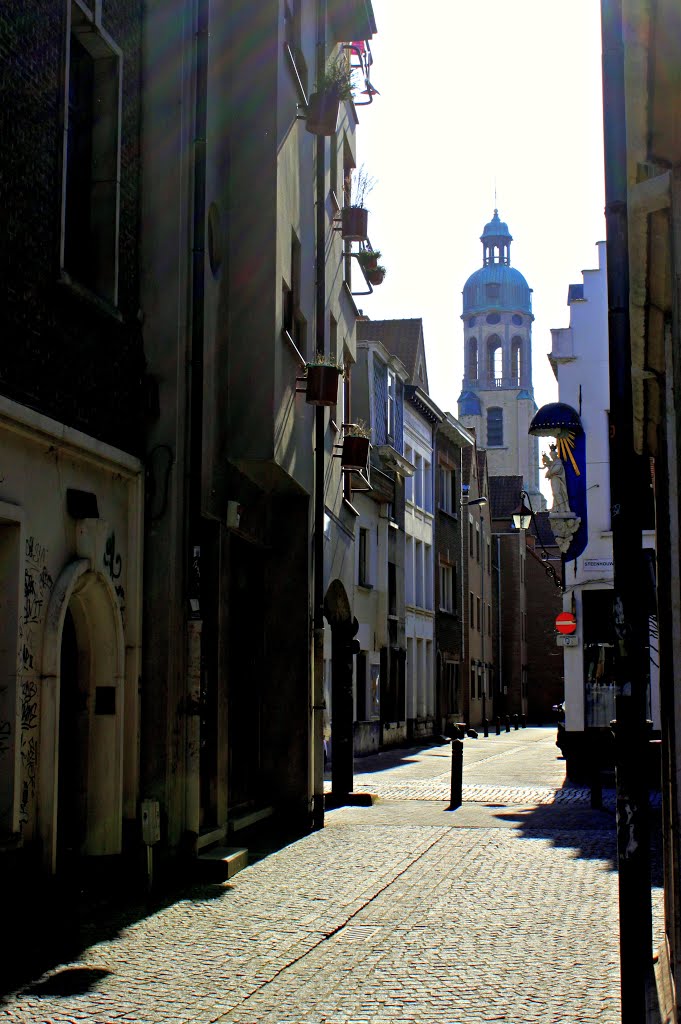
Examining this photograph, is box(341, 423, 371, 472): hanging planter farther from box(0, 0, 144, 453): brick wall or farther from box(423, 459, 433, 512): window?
box(423, 459, 433, 512): window

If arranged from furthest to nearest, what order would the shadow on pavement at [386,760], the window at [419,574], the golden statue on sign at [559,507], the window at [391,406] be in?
the window at [419,574] < the window at [391,406] < the shadow on pavement at [386,760] < the golden statue on sign at [559,507]

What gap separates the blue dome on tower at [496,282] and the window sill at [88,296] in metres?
125

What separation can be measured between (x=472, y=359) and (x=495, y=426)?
10.2 m

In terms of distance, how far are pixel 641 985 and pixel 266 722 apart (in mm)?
10317

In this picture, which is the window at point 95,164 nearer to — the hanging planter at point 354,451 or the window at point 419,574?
the hanging planter at point 354,451

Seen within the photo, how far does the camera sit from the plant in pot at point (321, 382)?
15.2m

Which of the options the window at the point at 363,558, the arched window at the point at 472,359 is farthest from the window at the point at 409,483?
the arched window at the point at 472,359

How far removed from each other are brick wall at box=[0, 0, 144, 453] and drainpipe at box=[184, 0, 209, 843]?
87 centimetres

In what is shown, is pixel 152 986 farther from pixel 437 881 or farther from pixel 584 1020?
pixel 437 881

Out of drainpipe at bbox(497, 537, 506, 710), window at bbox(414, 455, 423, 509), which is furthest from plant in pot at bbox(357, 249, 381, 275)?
drainpipe at bbox(497, 537, 506, 710)

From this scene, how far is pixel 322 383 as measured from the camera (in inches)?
599

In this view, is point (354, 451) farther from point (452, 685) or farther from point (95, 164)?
point (452, 685)

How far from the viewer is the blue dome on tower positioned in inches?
5261

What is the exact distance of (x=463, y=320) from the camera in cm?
13625
